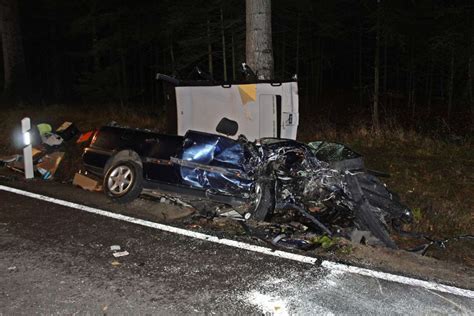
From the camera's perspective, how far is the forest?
15.9 metres

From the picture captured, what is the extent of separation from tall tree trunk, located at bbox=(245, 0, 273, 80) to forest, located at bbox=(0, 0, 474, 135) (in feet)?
2.26

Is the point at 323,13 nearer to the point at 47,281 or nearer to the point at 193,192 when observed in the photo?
the point at 193,192

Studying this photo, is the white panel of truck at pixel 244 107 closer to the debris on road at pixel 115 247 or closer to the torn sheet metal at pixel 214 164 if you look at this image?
the torn sheet metal at pixel 214 164

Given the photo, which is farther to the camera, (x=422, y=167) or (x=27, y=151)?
(x=27, y=151)

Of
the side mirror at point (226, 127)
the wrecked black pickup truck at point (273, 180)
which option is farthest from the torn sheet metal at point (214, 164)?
the side mirror at point (226, 127)

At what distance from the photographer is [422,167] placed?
779 cm

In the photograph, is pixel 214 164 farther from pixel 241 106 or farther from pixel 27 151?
pixel 27 151

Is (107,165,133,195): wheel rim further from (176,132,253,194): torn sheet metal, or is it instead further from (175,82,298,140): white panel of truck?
(175,82,298,140): white panel of truck

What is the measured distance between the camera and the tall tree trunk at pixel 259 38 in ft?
29.2

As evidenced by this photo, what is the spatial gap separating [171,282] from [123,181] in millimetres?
2804

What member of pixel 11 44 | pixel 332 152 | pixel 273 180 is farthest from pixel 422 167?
pixel 11 44

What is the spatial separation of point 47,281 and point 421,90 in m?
33.3

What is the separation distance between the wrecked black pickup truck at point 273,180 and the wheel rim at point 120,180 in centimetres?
3

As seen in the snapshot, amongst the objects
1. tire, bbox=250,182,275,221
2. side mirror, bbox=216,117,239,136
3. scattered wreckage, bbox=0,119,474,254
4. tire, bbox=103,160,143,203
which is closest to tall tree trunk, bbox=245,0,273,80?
side mirror, bbox=216,117,239,136
